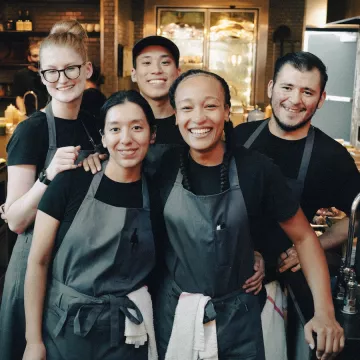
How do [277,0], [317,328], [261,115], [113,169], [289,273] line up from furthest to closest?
[277,0] → [261,115] → [289,273] → [113,169] → [317,328]

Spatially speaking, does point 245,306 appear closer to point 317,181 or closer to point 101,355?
point 101,355

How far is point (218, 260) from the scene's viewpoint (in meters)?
1.80

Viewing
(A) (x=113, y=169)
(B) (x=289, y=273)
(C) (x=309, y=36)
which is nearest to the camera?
(A) (x=113, y=169)

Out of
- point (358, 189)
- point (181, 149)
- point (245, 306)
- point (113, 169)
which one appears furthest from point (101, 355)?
point (358, 189)

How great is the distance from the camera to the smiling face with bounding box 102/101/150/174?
185 centimetres

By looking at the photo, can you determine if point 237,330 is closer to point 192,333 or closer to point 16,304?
point 192,333

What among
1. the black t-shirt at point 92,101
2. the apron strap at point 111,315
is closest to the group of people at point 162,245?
the apron strap at point 111,315

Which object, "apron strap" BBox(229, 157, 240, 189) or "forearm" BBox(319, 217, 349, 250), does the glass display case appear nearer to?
"forearm" BBox(319, 217, 349, 250)

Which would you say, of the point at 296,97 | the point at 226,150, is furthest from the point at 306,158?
the point at 226,150

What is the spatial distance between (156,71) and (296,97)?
669mm

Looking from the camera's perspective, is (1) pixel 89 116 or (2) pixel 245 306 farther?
(1) pixel 89 116

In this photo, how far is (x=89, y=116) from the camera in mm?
2355

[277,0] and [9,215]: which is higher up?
[277,0]

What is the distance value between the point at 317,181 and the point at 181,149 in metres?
0.66
